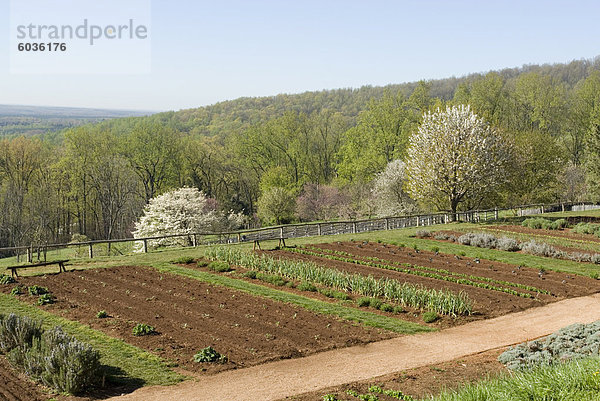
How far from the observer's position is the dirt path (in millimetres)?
10617

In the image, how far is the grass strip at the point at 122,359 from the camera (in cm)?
1124

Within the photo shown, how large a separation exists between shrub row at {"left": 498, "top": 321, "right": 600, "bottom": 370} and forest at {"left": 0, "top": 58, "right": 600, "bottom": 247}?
30.9 meters

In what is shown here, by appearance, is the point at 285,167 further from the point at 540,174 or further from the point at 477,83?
the point at 540,174

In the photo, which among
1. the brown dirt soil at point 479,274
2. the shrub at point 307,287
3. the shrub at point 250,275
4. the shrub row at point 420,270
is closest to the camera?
the brown dirt soil at point 479,274

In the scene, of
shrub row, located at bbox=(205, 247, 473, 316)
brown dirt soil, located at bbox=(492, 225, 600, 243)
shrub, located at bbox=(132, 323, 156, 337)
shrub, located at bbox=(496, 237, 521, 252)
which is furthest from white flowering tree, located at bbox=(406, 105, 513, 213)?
shrub, located at bbox=(132, 323, 156, 337)

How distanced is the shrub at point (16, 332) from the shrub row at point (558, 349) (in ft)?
35.4

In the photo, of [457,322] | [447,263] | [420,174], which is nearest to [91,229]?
[420,174]

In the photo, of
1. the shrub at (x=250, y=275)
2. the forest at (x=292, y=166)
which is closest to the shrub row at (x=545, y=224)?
the forest at (x=292, y=166)

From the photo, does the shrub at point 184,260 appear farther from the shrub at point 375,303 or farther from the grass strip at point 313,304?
the shrub at point 375,303

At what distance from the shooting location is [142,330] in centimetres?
1400

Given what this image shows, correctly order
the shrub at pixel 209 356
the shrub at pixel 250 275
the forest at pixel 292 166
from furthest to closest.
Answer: the forest at pixel 292 166 → the shrub at pixel 250 275 → the shrub at pixel 209 356

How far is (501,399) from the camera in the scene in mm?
7934

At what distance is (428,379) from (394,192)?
3890cm

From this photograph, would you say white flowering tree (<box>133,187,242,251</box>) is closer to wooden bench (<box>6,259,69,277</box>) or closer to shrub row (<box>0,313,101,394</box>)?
wooden bench (<box>6,259,69,277</box>)
